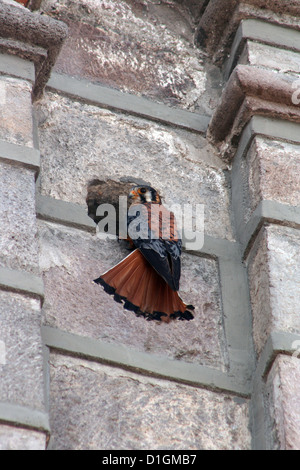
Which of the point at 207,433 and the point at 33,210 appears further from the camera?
the point at 33,210

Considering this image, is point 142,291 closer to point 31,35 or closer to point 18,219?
point 18,219

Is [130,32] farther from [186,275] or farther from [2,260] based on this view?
[2,260]

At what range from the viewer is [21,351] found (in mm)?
2742

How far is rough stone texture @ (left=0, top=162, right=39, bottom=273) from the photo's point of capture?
299cm

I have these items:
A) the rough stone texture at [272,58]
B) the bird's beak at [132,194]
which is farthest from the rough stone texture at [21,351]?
the rough stone texture at [272,58]

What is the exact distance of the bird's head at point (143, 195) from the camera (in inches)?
141

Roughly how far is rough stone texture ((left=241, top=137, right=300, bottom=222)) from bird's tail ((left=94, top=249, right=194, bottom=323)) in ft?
1.84

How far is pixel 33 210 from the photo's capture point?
3.21 meters

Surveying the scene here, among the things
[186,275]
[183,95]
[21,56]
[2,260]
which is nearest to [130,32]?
[183,95]

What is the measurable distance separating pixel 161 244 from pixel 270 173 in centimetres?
64

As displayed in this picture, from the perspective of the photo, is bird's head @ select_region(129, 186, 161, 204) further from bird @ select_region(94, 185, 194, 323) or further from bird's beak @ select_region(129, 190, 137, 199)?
bird @ select_region(94, 185, 194, 323)

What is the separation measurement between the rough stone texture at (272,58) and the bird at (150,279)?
4.02 ft

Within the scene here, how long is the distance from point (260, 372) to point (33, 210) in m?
1.01

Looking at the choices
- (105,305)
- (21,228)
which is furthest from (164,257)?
(21,228)
